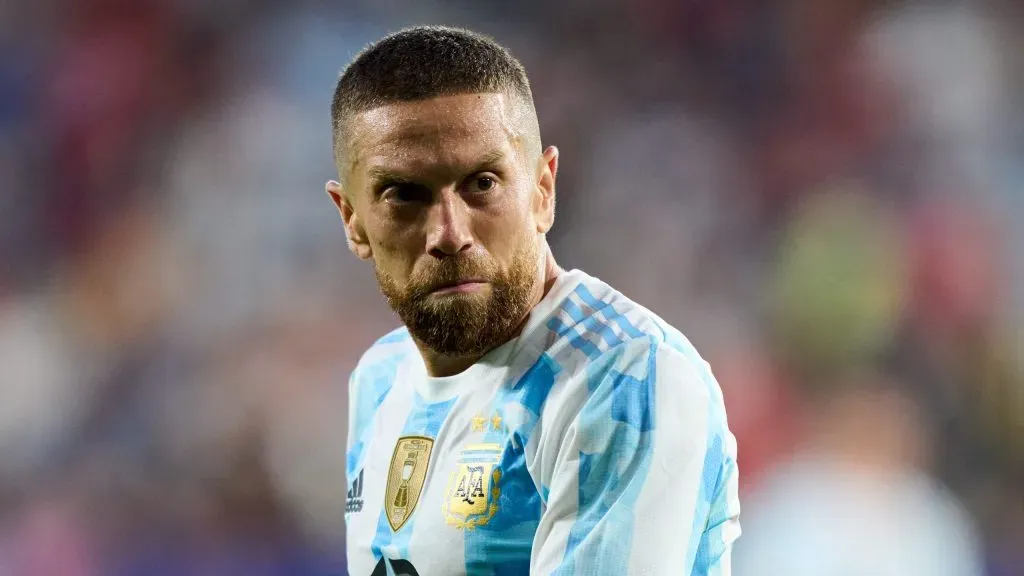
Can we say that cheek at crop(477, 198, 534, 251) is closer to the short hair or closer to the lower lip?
the lower lip

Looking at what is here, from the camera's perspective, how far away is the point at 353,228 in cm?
226

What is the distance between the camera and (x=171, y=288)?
5.25m

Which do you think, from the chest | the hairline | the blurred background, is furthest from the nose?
the blurred background

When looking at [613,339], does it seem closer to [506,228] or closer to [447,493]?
[506,228]

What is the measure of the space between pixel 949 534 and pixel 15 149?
483cm

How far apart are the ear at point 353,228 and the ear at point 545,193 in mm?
348

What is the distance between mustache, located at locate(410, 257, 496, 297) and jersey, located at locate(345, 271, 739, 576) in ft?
0.55

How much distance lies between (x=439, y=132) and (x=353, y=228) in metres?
0.40

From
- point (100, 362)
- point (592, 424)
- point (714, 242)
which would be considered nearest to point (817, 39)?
point (714, 242)

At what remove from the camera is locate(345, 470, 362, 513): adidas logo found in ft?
7.93

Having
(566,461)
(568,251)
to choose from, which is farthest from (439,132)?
(568,251)

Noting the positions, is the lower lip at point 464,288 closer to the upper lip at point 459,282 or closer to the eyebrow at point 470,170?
the upper lip at point 459,282

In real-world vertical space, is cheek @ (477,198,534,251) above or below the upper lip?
above

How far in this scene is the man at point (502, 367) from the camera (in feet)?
5.72
